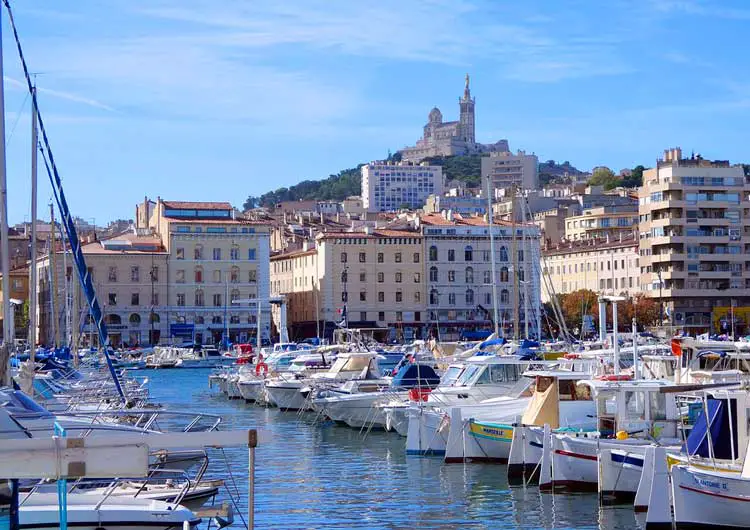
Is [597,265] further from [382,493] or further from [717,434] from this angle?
[717,434]

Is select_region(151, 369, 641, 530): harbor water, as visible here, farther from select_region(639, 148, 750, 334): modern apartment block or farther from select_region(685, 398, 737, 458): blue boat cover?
select_region(639, 148, 750, 334): modern apartment block

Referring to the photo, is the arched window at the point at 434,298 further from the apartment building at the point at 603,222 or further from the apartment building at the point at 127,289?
the apartment building at the point at 127,289

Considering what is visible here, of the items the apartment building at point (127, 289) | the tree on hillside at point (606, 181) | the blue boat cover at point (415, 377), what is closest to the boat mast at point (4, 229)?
the blue boat cover at point (415, 377)

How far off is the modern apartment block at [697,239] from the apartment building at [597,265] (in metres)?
7.26

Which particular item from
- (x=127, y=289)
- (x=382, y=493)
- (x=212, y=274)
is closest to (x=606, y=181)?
(x=212, y=274)

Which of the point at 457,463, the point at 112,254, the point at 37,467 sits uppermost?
the point at 112,254

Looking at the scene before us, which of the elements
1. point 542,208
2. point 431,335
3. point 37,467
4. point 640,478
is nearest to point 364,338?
point 431,335

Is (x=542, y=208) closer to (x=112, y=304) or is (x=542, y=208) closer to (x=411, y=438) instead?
(x=112, y=304)

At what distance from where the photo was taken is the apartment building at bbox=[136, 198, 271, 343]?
108688 millimetres

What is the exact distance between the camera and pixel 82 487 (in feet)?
56.3

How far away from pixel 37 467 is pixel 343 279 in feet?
338

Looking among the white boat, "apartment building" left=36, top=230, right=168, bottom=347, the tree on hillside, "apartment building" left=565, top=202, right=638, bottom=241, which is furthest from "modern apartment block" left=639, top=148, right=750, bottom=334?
the tree on hillside

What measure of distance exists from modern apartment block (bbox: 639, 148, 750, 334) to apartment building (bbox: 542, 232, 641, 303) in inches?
286

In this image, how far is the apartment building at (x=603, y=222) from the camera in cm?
12988
